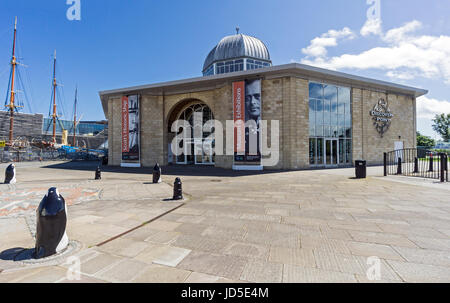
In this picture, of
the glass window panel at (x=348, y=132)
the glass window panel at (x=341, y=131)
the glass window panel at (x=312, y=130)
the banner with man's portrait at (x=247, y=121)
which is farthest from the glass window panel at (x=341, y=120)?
the banner with man's portrait at (x=247, y=121)

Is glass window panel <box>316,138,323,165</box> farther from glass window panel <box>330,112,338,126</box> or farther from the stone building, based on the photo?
glass window panel <box>330,112,338,126</box>

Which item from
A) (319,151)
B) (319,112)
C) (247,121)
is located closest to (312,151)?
(319,151)

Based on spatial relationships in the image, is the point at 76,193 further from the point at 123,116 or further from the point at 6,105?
the point at 6,105

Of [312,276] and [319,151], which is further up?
[319,151]

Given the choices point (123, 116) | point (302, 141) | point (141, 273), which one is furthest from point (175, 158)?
point (141, 273)

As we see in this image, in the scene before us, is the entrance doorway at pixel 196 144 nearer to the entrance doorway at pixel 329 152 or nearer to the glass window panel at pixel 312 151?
the glass window panel at pixel 312 151

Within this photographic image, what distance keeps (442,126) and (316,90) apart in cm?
5568

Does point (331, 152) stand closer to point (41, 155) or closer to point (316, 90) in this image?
point (316, 90)

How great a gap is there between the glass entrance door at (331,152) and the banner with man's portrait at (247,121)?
6.65m

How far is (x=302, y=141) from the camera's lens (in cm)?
1680

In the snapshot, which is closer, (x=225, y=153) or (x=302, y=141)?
(x=302, y=141)

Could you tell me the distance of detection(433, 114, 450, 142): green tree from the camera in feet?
163

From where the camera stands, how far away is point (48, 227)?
3.12m

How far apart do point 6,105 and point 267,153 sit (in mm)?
55610
